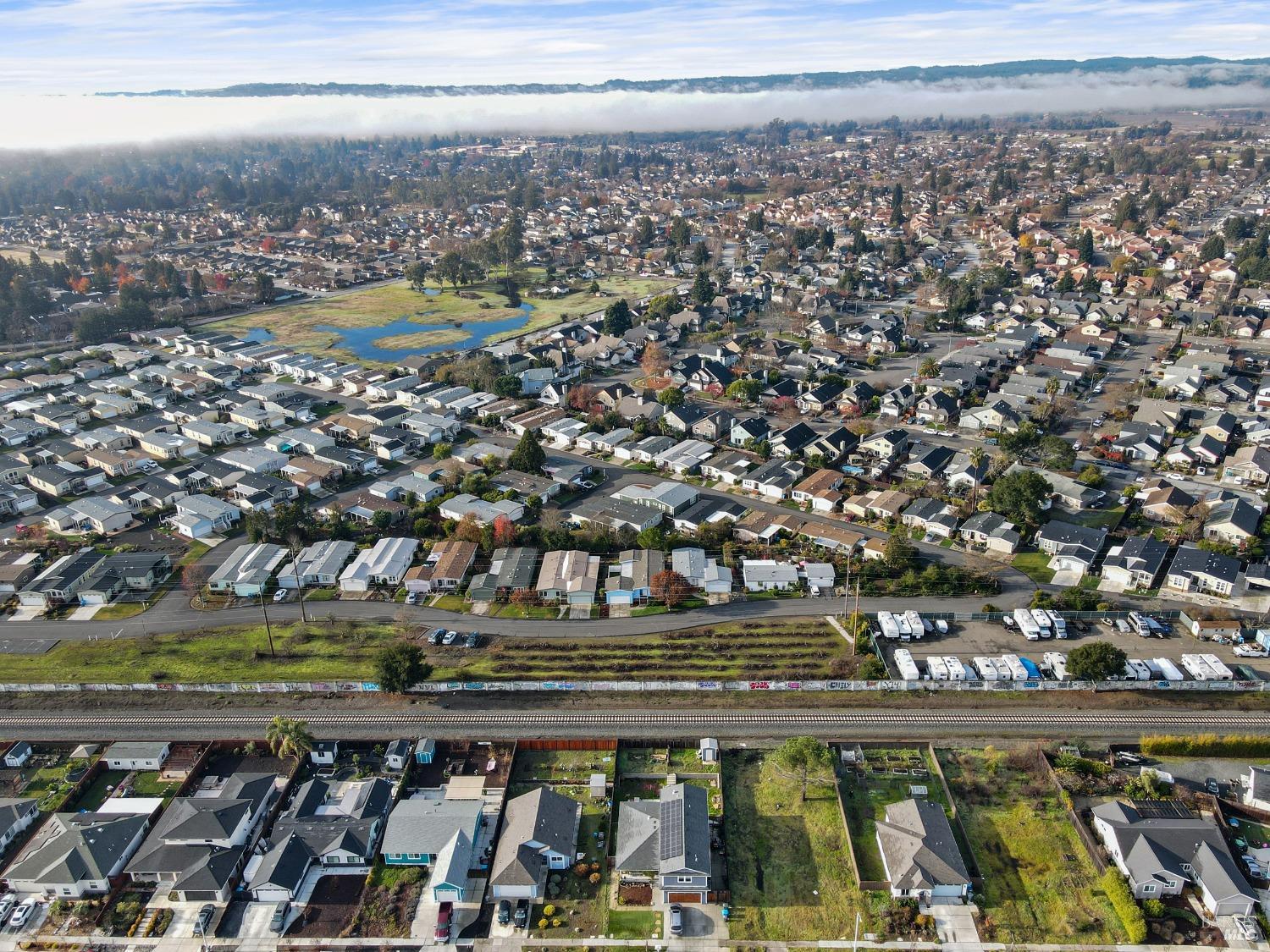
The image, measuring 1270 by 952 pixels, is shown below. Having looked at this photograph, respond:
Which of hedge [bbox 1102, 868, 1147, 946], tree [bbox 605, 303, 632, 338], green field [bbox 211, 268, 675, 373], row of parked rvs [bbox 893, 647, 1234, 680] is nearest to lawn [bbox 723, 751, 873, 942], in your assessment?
hedge [bbox 1102, 868, 1147, 946]

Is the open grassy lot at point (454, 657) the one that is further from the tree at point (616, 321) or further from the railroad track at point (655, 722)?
the tree at point (616, 321)

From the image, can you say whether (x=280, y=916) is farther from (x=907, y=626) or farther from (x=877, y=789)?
(x=907, y=626)

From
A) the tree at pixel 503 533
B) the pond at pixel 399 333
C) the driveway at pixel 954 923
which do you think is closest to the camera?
the driveway at pixel 954 923

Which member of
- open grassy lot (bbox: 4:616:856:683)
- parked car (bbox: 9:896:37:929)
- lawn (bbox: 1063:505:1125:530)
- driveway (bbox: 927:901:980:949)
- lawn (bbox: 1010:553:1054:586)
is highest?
parked car (bbox: 9:896:37:929)

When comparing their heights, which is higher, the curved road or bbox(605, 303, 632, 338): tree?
the curved road

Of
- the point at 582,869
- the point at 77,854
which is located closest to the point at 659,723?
the point at 582,869

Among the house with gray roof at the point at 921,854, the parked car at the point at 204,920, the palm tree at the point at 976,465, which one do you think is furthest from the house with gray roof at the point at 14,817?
the palm tree at the point at 976,465

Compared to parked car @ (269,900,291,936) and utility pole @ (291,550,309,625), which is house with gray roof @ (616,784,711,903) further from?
utility pole @ (291,550,309,625)
